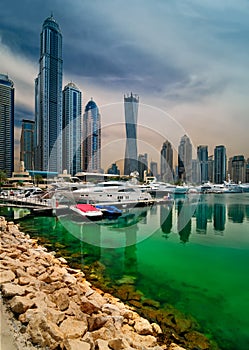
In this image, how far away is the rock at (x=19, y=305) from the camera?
2.84 metres

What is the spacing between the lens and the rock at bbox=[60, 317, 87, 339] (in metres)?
2.76

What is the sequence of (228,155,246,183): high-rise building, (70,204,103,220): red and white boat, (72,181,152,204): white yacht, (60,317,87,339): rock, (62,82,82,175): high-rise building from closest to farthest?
1. (60,317,87,339): rock
2. (70,204,103,220): red and white boat
3. (72,181,152,204): white yacht
4. (62,82,82,175): high-rise building
5. (228,155,246,183): high-rise building

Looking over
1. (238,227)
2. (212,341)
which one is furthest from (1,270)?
(238,227)

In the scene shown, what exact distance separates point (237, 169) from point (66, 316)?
90.6 m

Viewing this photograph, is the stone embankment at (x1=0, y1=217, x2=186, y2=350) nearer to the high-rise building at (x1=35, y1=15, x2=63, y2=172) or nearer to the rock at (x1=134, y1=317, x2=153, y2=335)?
the rock at (x1=134, y1=317, x2=153, y2=335)

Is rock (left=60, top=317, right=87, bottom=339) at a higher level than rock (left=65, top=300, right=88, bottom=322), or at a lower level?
higher

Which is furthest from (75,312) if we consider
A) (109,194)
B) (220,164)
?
(220,164)

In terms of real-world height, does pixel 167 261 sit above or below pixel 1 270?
Answer: below

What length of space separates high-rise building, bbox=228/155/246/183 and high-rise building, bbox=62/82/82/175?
214 ft

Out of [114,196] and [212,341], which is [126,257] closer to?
[212,341]

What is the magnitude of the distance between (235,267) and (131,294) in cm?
404

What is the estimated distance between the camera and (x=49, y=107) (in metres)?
33.3

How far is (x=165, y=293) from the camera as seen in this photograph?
200 inches

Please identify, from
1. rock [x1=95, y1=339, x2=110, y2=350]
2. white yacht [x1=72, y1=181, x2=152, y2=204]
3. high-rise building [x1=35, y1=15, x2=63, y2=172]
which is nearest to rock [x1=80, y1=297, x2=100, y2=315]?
rock [x1=95, y1=339, x2=110, y2=350]
